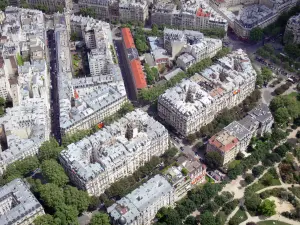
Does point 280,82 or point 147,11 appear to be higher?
point 147,11

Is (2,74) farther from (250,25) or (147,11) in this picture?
(250,25)

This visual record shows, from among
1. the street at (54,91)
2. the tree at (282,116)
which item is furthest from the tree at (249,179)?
the street at (54,91)

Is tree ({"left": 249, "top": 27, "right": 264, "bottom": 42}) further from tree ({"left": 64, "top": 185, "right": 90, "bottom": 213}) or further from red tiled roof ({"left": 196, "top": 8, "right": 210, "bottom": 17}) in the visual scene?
tree ({"left": 64, "top": 185, "right": 90, "bottom": 213})

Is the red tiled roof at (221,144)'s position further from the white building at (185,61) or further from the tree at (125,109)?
the white building at (185,61)

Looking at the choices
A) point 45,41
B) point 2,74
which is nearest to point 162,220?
point 2,74

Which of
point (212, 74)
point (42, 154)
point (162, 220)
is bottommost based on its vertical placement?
point (162, 220)

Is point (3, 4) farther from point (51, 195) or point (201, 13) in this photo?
point (51, 195)

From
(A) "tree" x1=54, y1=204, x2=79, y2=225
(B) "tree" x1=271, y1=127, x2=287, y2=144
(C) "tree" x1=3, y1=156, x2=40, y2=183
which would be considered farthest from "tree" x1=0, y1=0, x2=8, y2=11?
(B) "tree" x1=271, y1=127, x2=287, y2=144
